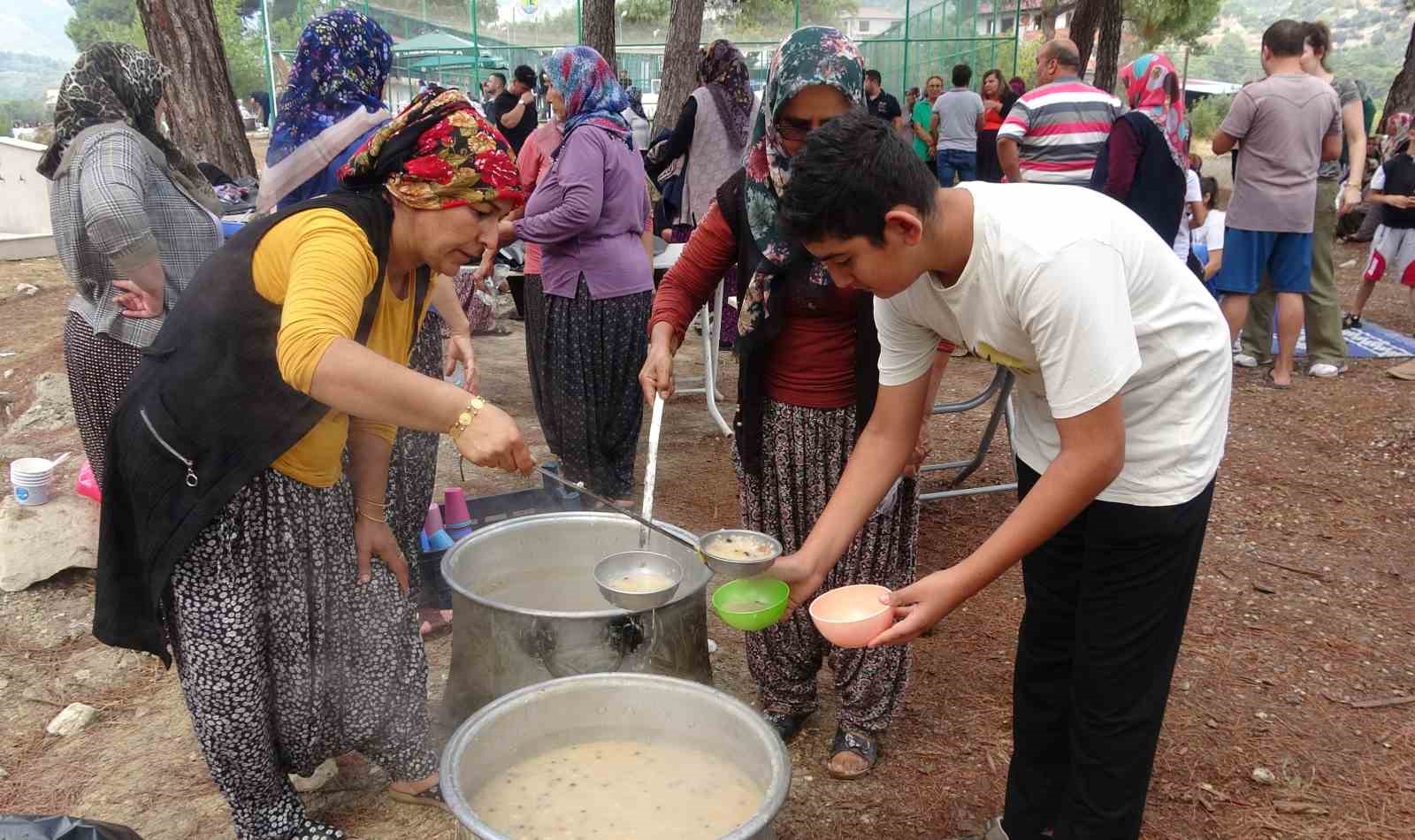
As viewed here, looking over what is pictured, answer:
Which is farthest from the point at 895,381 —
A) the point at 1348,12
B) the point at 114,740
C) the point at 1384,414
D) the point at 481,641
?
the point at 1348,12

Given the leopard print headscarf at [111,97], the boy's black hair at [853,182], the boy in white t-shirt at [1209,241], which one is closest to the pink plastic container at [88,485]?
the leopard print headscarf at [111,97]

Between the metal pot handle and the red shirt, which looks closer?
the metal pot handle

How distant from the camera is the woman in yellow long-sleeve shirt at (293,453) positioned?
1.67 m

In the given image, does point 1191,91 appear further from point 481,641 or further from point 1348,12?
point 1348,12

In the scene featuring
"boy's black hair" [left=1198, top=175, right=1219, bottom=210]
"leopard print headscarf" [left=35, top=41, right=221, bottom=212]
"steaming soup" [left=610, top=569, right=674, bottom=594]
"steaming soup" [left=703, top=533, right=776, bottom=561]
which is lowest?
"steaming soup" [left=610, top=569, right=674, bottom=594]

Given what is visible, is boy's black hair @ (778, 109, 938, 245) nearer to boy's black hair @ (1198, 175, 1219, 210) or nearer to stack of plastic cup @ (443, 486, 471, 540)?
stack of plastic cup @ (443, 486, 471, 540)

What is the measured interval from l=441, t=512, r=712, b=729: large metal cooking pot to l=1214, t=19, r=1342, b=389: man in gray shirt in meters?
4.85

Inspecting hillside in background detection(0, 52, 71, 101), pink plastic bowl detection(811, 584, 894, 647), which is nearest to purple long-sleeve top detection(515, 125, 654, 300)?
pink plastic bowl detection(811, 584, 894, 647)

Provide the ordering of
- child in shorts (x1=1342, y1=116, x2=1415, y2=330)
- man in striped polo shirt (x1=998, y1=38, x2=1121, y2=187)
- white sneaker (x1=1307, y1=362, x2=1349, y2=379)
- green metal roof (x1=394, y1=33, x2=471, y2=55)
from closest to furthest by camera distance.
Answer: man in striped polo shirt (x1=998, y1=38, x2=1121, y2=187), white sneaker (x1=1307, y1=362, x2=1349, y2=379), child in shorts (x1=1342, y1=116, x2=1415, y2=330), green metal roof (x1=394, y1=33, x2=471, y2=55)

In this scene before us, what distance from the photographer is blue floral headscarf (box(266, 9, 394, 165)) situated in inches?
113

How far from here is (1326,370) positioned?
6.20 meters

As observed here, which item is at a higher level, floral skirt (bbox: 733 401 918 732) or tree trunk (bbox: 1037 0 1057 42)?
tree trunk (bbox: 1037 0 1057 42)

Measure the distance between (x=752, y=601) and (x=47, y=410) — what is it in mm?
5148

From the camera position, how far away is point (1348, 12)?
427 ft
